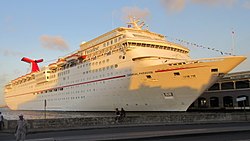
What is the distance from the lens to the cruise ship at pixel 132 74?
3388 centimetres

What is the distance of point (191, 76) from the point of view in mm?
33750

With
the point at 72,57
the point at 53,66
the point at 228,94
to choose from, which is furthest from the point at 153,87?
the point at 53,66

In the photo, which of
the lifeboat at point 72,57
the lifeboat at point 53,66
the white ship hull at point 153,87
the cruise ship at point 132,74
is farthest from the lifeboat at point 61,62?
the white ship hull at point 153,87

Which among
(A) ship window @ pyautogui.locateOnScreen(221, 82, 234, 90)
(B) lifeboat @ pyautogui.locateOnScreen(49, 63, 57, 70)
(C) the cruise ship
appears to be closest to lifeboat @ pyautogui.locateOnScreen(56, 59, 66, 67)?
(C) the cruise ship

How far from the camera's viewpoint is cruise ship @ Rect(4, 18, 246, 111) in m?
33.9

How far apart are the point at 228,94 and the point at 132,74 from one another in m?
29.6

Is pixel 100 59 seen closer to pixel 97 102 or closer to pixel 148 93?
pixel 97 102

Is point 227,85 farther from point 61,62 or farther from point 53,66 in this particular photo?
point 53,66

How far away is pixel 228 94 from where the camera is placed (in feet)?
194

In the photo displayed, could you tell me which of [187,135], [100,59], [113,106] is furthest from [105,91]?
[187,135]

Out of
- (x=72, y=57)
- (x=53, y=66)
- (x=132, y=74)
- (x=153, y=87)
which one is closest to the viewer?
(x=153, y=87)

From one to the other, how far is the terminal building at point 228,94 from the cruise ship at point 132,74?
665 inches

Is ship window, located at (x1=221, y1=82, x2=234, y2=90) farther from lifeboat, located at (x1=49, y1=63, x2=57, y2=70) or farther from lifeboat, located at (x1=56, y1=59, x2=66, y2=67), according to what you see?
lifeboat, located at (x1=49, y1=63, x2=57, y2=70)

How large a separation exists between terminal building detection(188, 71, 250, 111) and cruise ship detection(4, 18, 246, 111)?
55.4ft
